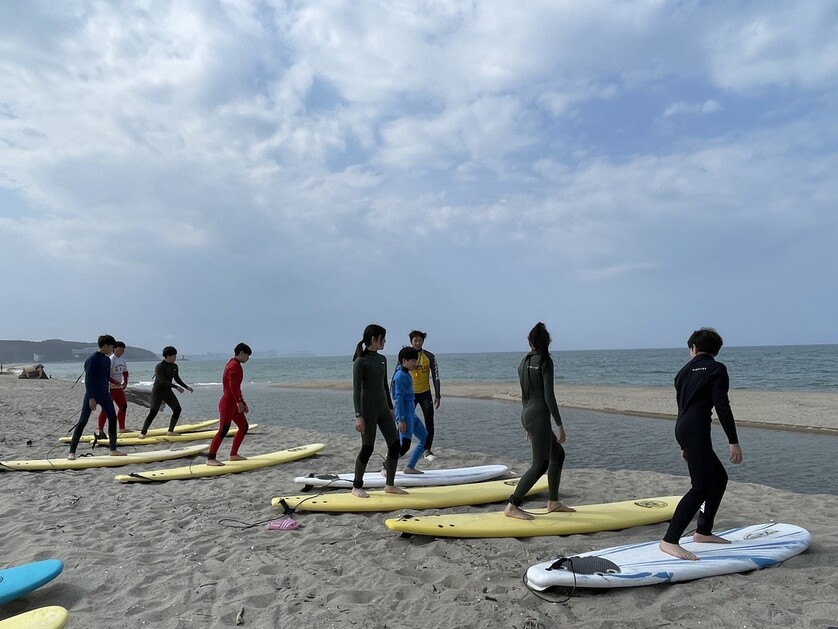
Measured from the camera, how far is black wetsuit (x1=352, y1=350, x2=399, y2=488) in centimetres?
567

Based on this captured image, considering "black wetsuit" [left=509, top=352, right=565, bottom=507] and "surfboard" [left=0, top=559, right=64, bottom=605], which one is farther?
"black wetsuit" [left=509, top=352, right=565, bottom=507]

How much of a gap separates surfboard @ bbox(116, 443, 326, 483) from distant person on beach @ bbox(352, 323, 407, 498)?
2691 millimetres

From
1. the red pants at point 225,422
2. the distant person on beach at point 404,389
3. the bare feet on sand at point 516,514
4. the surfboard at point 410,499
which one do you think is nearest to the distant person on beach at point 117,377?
the red pants at point 225,422

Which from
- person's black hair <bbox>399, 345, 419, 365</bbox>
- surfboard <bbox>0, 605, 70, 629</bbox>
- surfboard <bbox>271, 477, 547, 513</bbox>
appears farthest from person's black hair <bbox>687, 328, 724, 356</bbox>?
surfboard <bbox>0, 605, 70, 629</bbox>

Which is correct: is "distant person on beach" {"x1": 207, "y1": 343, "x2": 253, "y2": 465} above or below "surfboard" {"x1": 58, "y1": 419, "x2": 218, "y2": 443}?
above

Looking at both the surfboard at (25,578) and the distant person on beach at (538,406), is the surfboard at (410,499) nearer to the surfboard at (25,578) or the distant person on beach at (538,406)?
the distant person on beach at (538,406)

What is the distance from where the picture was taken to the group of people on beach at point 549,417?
399 cm

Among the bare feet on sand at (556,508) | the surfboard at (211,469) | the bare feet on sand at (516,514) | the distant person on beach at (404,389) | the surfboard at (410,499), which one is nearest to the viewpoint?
the bare feet on sand at (516,514)

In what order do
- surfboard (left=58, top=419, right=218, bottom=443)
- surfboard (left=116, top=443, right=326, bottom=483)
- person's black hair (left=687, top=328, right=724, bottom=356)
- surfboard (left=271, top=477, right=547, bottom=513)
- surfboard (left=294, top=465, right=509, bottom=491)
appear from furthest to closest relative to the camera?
1. surfboard (left=58, top=419, right=218, bottom=443)
2. surfboard (left=116, top=443, right=326, bottom=483)
3. surfboard (left=294, top=465, right=509, bottom=491)
4. surfboard (left=271, top=477, right=547, bottom=513)
5. person's black hair (left=687, top=328, right=724, bottom=356)

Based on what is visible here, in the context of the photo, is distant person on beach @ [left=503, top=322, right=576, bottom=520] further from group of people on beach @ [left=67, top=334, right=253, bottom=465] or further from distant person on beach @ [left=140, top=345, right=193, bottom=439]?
distant person on beach @ [left=140, top=345, right=193, bottom=439]

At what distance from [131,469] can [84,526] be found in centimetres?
332

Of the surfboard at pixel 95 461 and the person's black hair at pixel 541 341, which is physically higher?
the person's black hair at pixel 541 341

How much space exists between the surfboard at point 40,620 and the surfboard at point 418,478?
12.2 feet

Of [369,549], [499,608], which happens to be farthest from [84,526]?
[499,608]
